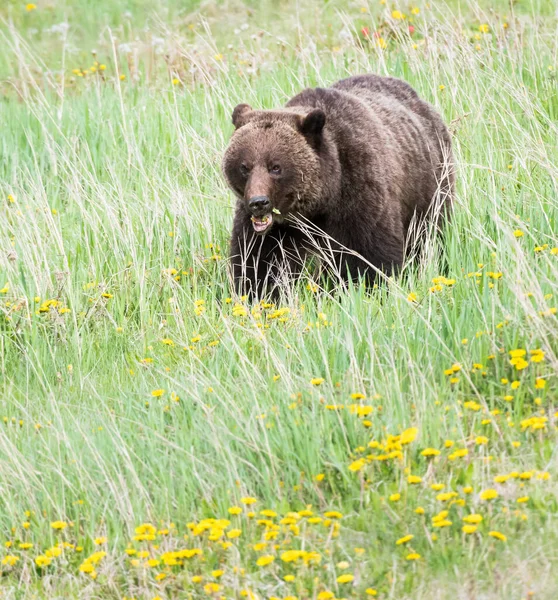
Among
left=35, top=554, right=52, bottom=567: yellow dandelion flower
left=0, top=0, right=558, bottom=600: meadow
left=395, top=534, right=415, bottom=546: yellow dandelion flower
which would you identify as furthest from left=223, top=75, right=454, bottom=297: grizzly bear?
left=395, top=534, right=415, bottom=546: yellow dandelion flower

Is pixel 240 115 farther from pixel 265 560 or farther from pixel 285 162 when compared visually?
pixel 265 560

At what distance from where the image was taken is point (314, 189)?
583 centimetres

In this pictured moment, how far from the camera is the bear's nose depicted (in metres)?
5.57

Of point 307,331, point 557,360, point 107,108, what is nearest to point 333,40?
point 107,108

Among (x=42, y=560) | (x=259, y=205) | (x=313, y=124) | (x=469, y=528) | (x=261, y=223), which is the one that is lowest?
(x=42, y=560)

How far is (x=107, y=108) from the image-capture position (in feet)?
28.0

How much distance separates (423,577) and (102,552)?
3.43ft

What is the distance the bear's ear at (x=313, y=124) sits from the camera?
577 cm

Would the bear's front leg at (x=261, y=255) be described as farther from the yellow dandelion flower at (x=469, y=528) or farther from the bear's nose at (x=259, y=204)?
the yellow dandelion flower at (x=469, y=528)

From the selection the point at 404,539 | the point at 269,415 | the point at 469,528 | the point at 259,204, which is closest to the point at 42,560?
the point at 269,415

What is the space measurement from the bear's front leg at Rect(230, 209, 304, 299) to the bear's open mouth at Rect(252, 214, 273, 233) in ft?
0.64

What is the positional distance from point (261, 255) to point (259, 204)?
21.4 inches

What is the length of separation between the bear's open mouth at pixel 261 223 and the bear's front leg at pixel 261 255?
194mm

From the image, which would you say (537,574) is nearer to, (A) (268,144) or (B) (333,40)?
(A) (268,144)
